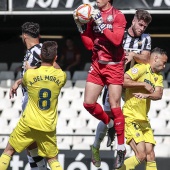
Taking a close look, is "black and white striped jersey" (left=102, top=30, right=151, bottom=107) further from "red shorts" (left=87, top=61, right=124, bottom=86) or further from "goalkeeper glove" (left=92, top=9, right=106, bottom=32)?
"goalkeeper glove" (left=92, top=9, right=106, bottom=32)

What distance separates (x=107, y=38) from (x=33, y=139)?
151 centimetres

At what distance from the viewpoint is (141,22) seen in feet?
32.9

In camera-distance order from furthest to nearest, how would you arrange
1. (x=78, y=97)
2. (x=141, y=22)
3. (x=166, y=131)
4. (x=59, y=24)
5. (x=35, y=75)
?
1. (x=59, y=24)
2. (x=78, y=97)
3. (x=166, y=131)
4. (x=141, y=22)
5. (x=35, y=75)

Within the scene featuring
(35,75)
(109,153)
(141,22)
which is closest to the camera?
(35,75)

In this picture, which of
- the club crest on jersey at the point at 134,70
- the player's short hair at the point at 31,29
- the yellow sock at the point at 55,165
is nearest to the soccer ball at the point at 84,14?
the player's short hair at the point at 31,29

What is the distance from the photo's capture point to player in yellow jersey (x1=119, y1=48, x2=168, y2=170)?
32.7 feet

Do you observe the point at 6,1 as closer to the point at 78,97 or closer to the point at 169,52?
the point at 78,97

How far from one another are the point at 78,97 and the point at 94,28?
5302 millimetres

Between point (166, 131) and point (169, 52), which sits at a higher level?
point (169, 52)

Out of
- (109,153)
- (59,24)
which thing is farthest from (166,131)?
(59,24)

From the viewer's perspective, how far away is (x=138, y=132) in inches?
394

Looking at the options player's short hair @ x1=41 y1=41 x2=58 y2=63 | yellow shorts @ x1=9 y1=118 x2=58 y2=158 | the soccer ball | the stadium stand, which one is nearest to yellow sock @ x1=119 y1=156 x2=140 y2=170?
yellow shorts @ x1=9 y1=118 x2=58 y2=158

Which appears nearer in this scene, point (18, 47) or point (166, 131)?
point (166, 131)

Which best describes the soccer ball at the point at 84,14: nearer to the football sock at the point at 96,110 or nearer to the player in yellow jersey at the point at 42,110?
the player in yellow jersey at the point at 42,110
